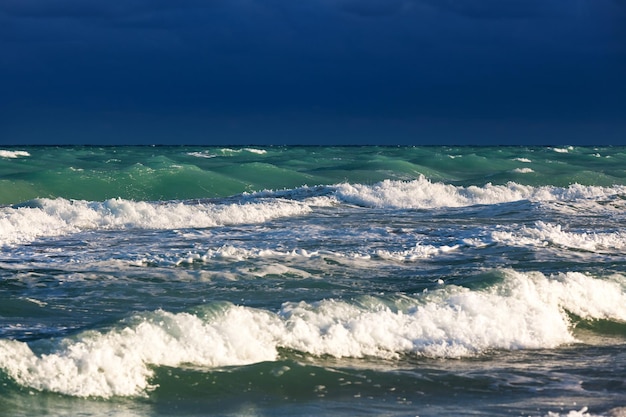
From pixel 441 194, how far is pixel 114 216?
12314 mm

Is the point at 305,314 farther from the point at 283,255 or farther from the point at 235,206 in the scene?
the point at 235,206

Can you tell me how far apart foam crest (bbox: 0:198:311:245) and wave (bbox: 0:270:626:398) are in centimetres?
1035

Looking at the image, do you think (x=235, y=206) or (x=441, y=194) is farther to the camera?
(x=441, y=194)

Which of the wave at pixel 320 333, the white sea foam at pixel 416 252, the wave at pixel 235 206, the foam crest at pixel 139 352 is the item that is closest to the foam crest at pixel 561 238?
the white sea foam at pixel 416 252

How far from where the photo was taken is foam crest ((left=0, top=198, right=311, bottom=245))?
20.1 meters

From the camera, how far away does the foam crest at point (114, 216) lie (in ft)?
65.8

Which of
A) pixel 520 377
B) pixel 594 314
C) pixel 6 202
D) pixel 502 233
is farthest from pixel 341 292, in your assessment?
pixel 6 202

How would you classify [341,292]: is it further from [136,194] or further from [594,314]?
[136,194]

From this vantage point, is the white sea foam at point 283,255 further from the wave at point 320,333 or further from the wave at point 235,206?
the wave at point 235,206

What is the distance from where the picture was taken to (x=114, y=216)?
70.4ft

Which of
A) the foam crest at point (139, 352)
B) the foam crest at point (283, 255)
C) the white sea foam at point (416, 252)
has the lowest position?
the foam crest at point (139, 352)

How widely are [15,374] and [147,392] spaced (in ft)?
3.18

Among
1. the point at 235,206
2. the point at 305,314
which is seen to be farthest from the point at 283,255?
the point at 235,206

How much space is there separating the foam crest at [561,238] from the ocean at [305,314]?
0.23ft
